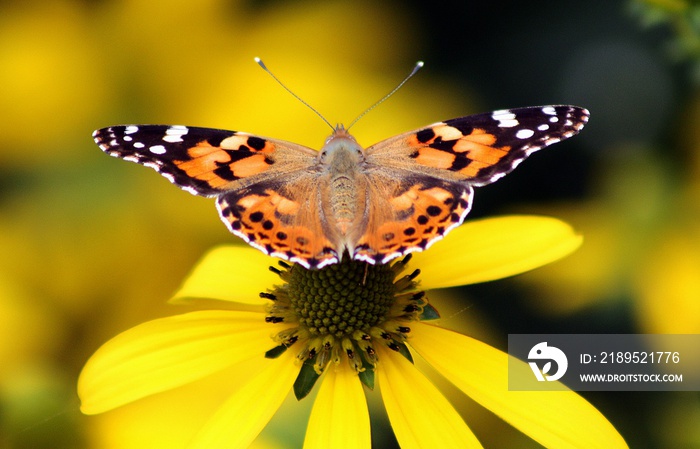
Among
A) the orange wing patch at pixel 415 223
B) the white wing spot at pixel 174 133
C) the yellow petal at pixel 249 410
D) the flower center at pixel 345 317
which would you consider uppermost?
the white wing spot at pixel 174 133

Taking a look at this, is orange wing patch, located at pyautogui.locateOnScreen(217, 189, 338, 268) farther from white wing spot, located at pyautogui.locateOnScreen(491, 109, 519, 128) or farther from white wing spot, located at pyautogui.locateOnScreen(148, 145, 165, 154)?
white wing spot, located at pyautogui.locateOnScreen(491, 109, 519, 128)

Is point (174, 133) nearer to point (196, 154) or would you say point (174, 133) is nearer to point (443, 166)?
point (196, 154)

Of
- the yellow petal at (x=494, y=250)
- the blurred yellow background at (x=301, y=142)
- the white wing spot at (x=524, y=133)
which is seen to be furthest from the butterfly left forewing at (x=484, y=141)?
the blurred yellow background at (x=301, y=142)

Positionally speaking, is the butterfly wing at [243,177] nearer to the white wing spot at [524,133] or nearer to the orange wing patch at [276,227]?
the orange wing patch at [276,227]

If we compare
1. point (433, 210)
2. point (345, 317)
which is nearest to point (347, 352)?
point (345, 317)

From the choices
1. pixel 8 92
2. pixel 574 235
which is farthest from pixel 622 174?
pixel 8 92

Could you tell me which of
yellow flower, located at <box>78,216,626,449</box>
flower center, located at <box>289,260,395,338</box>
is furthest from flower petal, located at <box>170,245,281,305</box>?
flower center, located at <box>289,260,395,338</box>
